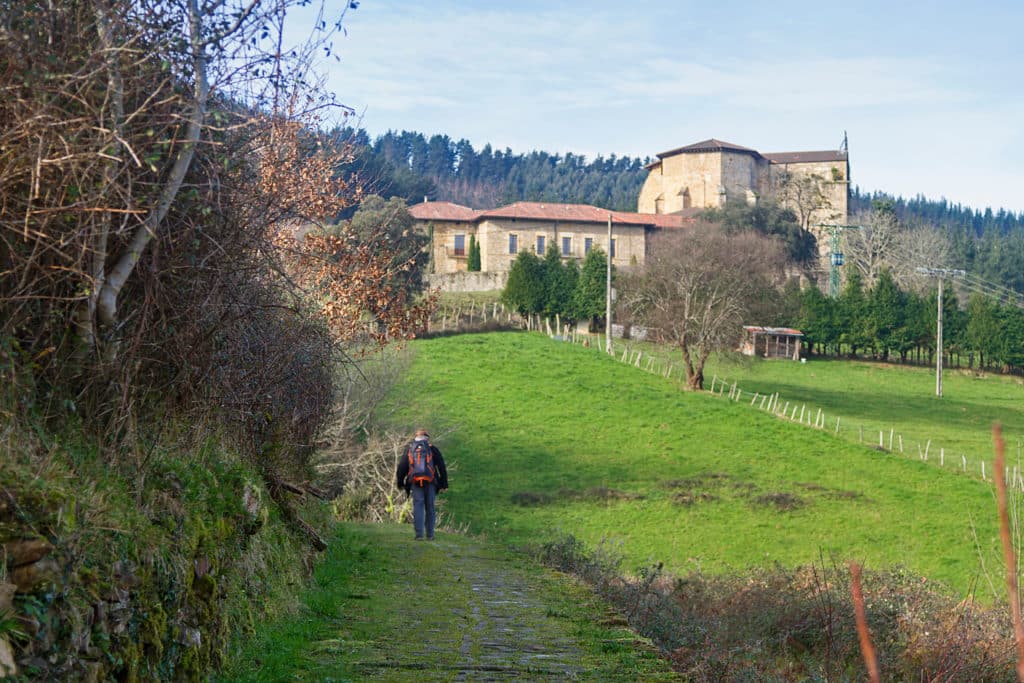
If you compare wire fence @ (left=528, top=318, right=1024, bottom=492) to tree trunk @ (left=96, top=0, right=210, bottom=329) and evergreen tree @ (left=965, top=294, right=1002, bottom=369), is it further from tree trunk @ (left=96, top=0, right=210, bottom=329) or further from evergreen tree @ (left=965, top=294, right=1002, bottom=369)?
tree trunk @ (left=96, top=0, right=210, bottom=329)

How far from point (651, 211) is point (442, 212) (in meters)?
31.7

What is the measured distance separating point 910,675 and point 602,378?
41238mm

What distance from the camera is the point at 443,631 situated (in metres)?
8.59

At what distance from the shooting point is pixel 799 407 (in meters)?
54.0

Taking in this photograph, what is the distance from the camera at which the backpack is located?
1566 cm

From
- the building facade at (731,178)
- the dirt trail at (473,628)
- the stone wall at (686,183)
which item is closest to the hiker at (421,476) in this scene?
the dirt trail at (473,628)

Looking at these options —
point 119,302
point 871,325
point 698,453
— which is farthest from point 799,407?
point 119,302

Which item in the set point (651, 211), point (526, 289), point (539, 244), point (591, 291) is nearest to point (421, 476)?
point (591, 291)

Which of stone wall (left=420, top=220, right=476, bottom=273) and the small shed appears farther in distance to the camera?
stone wall (left=420, top=220, right=476, bottom=273)

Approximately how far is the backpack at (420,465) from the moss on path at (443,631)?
257 centimetres

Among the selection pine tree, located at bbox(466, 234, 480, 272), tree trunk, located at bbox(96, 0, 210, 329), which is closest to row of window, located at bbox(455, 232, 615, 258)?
pine tree, located at bbox(466, 234, 480, 272)

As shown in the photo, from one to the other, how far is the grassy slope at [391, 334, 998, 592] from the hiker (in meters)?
11.9

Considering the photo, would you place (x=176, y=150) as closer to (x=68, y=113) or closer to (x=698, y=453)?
(x=68, y=113)

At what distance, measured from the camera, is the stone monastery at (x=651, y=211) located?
4060 inches
